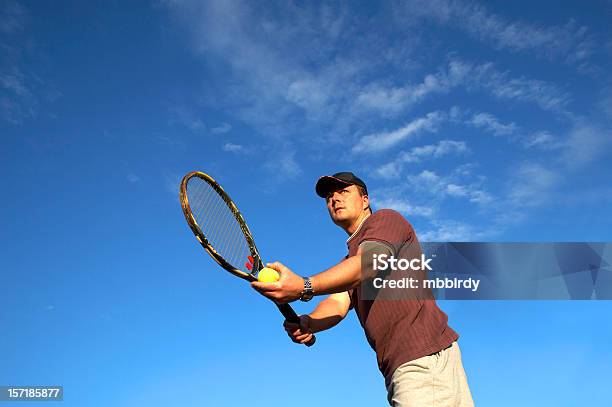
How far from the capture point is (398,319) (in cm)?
517

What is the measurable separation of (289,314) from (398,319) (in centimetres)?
142

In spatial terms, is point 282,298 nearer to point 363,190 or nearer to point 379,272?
point 379,272

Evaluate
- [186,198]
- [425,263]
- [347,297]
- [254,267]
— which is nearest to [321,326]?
[347,297]

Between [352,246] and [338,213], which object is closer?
[352,246]

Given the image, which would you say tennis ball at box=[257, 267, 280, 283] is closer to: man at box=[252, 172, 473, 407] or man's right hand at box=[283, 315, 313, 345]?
man at box=[252, 172, 473, 407]

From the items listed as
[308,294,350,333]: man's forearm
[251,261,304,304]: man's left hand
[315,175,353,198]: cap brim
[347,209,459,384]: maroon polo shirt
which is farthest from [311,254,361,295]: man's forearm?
[308,294,350,333]: man's forearm

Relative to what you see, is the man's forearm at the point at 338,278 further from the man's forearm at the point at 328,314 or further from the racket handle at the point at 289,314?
the man's forearm at the point at 328,314

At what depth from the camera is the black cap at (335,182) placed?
241 inches

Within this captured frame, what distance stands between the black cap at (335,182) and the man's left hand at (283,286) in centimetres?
167

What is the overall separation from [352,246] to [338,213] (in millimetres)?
640

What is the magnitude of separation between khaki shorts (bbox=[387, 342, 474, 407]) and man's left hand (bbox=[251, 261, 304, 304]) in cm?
127

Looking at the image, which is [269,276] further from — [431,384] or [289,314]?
[431,384]

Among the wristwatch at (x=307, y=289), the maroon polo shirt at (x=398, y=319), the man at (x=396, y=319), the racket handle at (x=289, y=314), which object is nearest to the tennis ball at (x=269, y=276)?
the man at (x=396, y=319)

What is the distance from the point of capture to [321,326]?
21.0 ft
